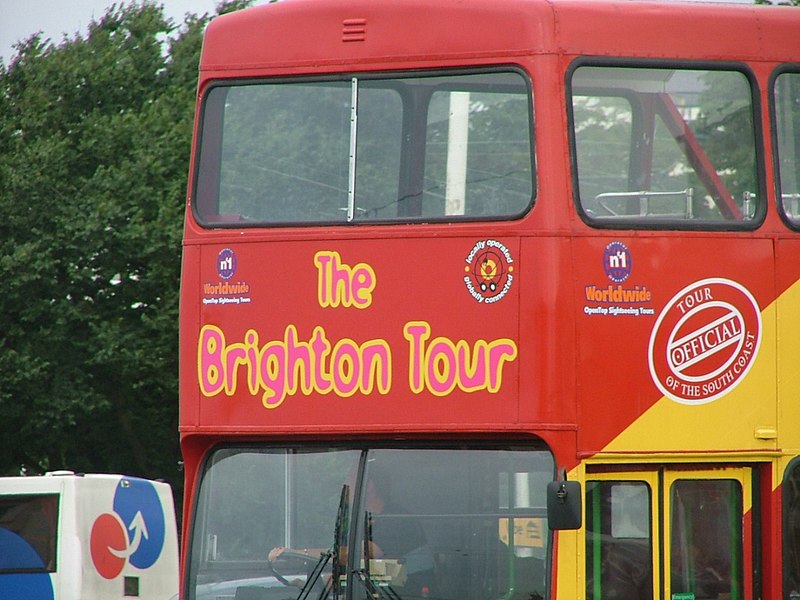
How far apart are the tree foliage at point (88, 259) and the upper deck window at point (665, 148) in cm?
1707

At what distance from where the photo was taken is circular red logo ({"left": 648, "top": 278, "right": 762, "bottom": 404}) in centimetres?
761

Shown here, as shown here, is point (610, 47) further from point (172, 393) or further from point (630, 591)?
point (172, 393)

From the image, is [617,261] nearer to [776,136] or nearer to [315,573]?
[776,136]

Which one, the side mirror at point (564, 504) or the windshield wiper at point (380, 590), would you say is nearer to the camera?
the side mirror at point (564, 504)

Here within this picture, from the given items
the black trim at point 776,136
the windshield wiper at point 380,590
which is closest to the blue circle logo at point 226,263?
the windshield wiper at point 380,590

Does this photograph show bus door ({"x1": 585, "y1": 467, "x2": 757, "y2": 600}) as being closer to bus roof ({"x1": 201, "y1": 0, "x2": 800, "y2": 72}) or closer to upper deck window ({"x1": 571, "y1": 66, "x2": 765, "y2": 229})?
upper deck window ({"x1": 571, "y1": 66, "x2": 765, "y2": 229})

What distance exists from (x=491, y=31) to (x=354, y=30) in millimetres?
783

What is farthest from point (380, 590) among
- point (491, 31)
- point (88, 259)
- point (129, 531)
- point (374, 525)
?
point (88, 259)

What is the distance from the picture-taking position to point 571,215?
757 centimetres

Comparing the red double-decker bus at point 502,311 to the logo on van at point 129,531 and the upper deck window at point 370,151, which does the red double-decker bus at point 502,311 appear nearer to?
the upper deck window at point 370,151

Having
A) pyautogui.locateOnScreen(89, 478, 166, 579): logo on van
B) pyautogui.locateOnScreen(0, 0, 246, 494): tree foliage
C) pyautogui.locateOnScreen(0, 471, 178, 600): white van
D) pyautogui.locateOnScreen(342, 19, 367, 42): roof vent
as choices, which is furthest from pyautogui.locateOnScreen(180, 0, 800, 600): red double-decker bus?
pyautogui.locateOnScreen(0, 0, 246, 494): tree foliage

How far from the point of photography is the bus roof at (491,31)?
7.80m

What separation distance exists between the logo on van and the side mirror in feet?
38.8

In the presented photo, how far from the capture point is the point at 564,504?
713cm
